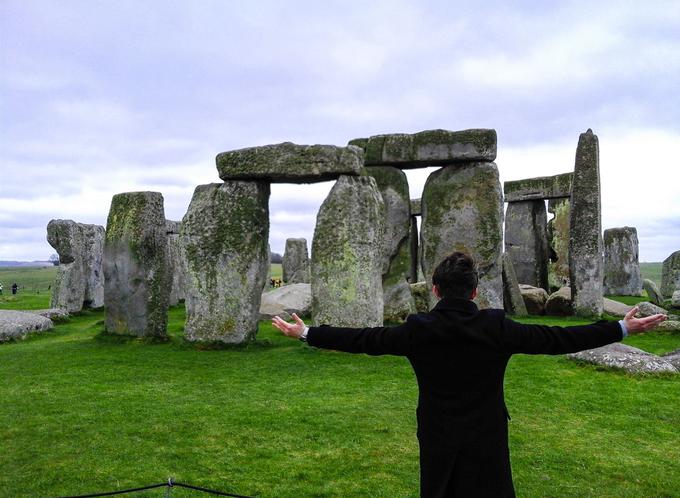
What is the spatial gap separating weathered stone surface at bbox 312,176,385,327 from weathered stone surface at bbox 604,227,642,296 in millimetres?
14699

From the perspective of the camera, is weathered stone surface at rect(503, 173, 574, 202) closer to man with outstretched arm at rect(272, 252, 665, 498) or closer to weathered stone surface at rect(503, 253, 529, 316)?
weathered stone surface at rect(503, 253, 529, 316)

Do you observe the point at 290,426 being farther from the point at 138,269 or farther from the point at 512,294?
the point at 512,294

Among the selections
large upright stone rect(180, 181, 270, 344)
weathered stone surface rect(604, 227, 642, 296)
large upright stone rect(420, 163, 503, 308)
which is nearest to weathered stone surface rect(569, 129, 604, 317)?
large upright stone rect(420, 163, 503, 308)

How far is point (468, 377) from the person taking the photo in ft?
9.23

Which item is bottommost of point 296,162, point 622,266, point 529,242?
point 622,266

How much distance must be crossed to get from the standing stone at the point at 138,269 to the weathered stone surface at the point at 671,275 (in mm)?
16780

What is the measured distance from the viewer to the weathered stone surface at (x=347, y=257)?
9250 millimetres

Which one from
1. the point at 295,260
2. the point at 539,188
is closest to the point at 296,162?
the point at 539,188

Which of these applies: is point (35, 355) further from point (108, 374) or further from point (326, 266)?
point (326, 266)

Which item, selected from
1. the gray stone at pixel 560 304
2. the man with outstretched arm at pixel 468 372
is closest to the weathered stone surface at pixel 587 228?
the gray stone at pixel 560 304

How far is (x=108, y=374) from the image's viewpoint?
25.4 feet

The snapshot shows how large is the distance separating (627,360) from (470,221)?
4.03 m

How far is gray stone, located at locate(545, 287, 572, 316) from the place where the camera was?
45.9 feet

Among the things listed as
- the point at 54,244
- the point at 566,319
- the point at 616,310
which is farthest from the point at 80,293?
the point at 616,310
